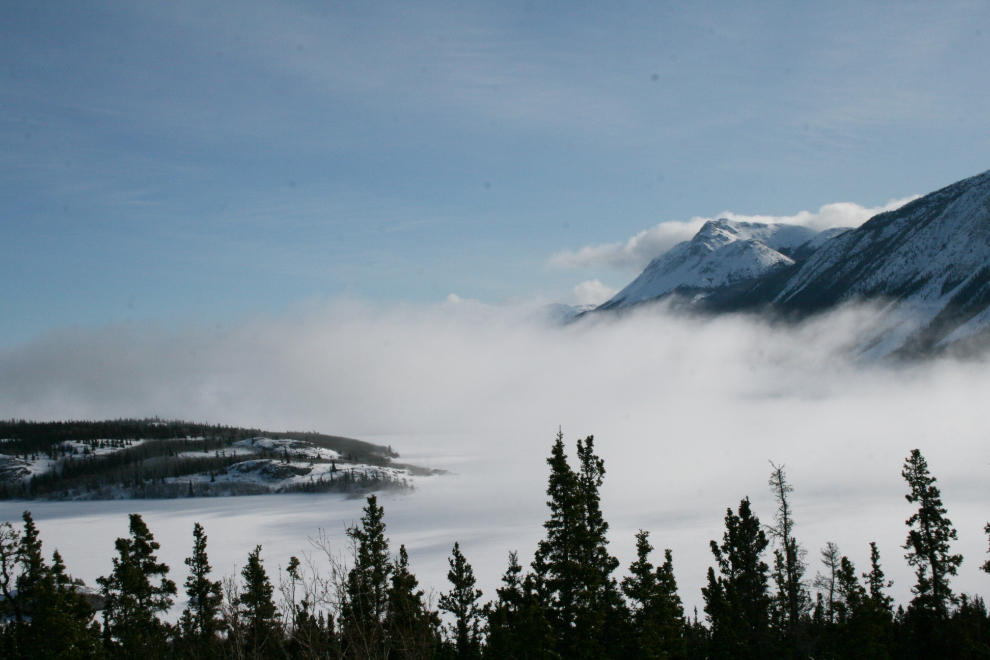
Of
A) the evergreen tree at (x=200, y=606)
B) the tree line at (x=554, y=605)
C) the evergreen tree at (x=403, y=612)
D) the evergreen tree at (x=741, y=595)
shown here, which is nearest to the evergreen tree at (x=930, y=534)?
the tree line at (x=554, y=605)

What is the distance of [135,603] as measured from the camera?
3566cm

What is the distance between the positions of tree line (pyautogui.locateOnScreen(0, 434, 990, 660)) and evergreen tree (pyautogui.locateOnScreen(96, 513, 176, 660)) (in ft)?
0.36

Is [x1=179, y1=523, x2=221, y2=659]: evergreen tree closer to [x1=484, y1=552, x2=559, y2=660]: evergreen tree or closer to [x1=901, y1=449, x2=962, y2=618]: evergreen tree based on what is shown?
[x1=484, y1=552, x2=559, y2=660]: evergreen tree

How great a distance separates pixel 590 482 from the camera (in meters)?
32.2

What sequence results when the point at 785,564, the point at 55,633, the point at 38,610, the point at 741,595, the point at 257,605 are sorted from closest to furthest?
the point at 55,633, the point at 38,610, the point at 741,595, the point at 257,605, the point at 785,564

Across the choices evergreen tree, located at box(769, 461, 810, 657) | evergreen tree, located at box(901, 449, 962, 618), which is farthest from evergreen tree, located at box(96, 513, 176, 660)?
evergreen tree, located at box(901, 449, 962, 618)

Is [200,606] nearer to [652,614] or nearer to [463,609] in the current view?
[463,609]

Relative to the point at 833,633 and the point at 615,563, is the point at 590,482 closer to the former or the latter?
the point at 615,563

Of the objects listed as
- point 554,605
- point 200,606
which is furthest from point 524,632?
point 200,606

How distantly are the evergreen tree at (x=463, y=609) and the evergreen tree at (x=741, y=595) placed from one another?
1342 cm

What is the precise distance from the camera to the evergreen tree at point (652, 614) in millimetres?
26500

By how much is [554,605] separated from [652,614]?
15.0 ft

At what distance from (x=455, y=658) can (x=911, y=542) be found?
27976 millimetres

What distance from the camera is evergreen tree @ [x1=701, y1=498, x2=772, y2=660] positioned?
33219mm
